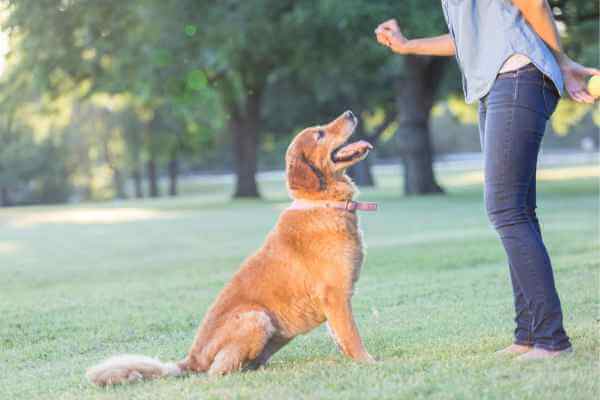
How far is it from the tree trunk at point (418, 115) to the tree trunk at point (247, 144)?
303 inches

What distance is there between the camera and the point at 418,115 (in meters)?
28.9

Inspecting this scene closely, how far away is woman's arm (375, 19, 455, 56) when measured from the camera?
17.2 ft

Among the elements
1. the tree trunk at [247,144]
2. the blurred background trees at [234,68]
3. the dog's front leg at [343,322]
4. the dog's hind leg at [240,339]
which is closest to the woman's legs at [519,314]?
the dog's front leg at [343,322]

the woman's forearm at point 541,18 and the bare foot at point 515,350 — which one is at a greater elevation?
the woman's forearm at point 541,18

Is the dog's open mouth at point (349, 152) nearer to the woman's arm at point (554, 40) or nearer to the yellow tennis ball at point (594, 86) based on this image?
the woman's arm at point (554, 40)

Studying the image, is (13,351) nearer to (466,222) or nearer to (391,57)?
(466,222)

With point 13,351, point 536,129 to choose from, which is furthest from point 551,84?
point 13,351

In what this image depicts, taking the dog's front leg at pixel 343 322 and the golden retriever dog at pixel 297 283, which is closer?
the golden retriever dog at pixel 297 283

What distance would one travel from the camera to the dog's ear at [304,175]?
17.0 feet

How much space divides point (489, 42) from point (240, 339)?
2.07m

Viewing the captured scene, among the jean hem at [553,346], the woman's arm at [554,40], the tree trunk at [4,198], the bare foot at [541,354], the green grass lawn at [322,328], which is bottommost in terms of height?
the tree trunk at [4,198]

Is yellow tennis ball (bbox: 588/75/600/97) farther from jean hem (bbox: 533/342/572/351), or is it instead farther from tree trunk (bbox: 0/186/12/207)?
tree trunk (bbox: 0/186/12/207)

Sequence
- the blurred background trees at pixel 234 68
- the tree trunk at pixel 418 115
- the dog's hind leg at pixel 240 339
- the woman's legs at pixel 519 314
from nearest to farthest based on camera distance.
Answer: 1. the dog's hind leg at pixel 240 339
2. the woman's legs at pixel 519 314
3. the blurred background trees at pixel 234 68
4. the tree trunk at pixel 418 115

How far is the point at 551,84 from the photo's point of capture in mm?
4633
